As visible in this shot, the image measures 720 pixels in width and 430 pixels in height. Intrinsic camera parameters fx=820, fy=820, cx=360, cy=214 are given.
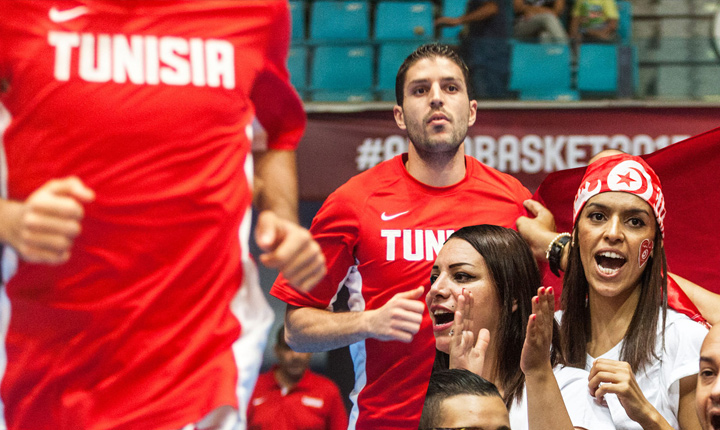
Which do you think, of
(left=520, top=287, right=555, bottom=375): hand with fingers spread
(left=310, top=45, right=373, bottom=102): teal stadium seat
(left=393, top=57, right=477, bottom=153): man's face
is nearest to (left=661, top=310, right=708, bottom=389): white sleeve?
(left=520, top=287, right=555, bottom=375): hand with fingers spread

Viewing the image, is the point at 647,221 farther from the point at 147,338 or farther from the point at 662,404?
the point at 147,338

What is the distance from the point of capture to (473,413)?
1.79 m

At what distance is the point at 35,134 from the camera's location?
4.21 ft

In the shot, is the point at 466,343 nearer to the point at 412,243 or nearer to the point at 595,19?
the point at 412,243

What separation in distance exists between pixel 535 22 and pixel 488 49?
939 mm

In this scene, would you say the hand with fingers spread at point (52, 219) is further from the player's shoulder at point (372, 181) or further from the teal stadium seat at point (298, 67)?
the teal stadium seat at point (298, 67)

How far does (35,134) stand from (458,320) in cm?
128

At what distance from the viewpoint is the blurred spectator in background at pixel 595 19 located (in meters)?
6.57

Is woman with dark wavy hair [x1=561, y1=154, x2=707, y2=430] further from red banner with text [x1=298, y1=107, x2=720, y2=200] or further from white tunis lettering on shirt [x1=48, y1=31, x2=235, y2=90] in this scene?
red banner with text [x1=298, y1=107, x2=720, y2=200]

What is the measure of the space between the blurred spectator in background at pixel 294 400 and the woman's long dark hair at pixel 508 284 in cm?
260

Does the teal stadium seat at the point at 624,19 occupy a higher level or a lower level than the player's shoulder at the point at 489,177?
higher

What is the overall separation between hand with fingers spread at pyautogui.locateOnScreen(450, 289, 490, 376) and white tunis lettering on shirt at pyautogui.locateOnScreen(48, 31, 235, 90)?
3.59 feet

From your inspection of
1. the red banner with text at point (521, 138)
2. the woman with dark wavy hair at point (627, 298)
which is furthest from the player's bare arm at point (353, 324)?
the red banner with text at point (521, 138)

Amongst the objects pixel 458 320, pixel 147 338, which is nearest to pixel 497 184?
pixel 458 320
